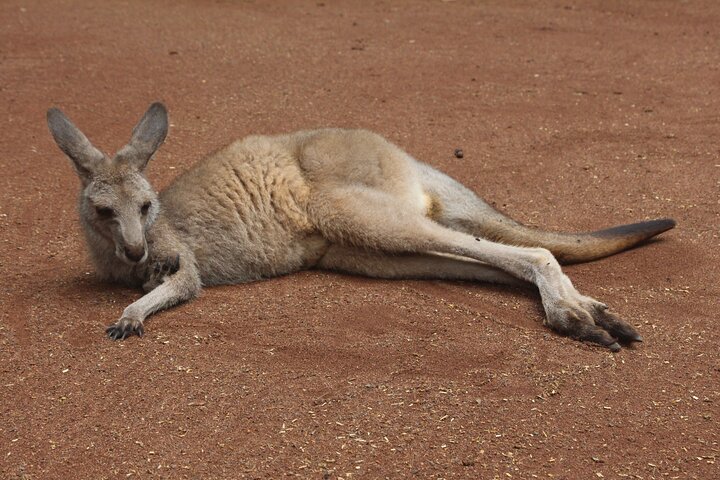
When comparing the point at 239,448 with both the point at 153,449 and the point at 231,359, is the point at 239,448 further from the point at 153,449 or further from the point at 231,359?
the point at 231,359

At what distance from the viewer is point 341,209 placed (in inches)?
205

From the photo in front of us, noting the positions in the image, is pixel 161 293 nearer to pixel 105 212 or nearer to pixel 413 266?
pixel 105 212

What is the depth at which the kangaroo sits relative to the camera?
4.89 meters

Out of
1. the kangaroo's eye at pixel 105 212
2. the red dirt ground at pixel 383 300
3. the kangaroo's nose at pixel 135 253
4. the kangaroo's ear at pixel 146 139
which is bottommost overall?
the red dirt ground at pixel 383 300

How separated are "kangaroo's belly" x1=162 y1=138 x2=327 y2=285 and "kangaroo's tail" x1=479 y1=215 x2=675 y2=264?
993 millimetres

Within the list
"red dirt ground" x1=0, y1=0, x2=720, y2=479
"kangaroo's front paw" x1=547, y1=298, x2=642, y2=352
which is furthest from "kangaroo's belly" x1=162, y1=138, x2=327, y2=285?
"kangaroo's front paw" x1=547, y1=298, x2=642, y2=352

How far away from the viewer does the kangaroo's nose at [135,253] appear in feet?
15.5

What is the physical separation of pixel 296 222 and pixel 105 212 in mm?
1031

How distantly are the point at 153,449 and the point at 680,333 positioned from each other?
239 cm

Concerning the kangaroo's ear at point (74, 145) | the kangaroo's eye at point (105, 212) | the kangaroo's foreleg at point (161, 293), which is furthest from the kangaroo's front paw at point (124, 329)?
the kangaroo's ear at point (74, 145)

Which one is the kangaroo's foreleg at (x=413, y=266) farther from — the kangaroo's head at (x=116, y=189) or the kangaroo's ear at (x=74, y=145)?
the kangaroo's ear at (x=74, y=145)

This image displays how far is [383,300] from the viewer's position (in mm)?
4895

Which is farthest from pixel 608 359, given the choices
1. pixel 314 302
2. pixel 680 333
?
pixel 314 302

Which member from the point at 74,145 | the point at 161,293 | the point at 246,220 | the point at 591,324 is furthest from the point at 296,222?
the point at 591,324
